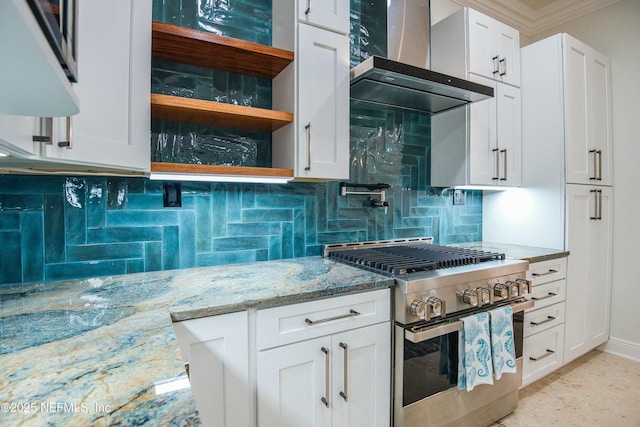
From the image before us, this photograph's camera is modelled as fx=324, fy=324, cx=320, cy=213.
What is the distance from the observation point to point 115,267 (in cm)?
156

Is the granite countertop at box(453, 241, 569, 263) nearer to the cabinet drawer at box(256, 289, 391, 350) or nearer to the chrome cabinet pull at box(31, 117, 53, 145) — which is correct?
the cabinet drawer at box(256, 289, 391, 350)

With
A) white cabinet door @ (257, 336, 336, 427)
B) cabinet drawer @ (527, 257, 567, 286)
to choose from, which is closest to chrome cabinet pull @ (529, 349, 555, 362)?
cabinet drawer @ (527, 257, 567, 286)

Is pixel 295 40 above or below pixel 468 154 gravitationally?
above

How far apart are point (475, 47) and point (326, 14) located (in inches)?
48.2

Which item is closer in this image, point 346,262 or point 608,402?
point 346,262

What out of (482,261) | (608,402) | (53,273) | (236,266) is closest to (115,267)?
(53,273)

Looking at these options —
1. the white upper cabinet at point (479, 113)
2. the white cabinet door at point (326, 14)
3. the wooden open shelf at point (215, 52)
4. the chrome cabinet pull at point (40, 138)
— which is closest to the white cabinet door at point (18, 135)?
the chrome cabinet pull at point (40, 138)

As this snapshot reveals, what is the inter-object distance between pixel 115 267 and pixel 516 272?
7.13 feet

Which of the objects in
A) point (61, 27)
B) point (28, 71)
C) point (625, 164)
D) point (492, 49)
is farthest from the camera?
point (625, 164)

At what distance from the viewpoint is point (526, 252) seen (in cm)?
236

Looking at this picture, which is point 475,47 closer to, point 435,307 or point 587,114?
point 587,114

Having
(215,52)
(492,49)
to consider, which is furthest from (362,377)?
(492,49)

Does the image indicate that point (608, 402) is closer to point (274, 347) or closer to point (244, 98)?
point (274, 347)

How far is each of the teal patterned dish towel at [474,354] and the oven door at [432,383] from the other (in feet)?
0.11
